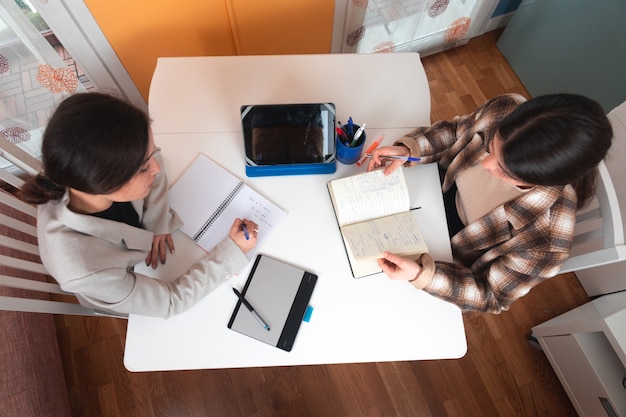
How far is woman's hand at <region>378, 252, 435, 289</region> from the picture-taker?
963 mm

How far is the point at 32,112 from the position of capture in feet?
5.22

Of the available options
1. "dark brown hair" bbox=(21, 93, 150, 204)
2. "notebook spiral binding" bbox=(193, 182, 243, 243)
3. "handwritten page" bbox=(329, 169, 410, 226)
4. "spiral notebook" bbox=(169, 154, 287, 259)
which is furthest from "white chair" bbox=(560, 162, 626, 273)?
"dark brown hair" bbox=(21, 93, 150, 204)

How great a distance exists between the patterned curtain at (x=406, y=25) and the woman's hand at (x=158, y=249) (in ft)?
4.44

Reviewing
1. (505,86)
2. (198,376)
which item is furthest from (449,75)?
(198,376)

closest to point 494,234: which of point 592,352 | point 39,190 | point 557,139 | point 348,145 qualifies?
point 557,139

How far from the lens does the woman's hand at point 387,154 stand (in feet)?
3.48

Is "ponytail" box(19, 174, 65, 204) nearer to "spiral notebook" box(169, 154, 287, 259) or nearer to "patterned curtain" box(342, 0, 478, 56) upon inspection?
"spiral notebook" box(169, 154, 287, 259)

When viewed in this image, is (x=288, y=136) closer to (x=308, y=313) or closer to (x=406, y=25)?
(x=308, y=313)

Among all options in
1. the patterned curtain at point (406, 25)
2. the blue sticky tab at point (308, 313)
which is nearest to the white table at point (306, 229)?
the blue sticky tab at point (308, 313)

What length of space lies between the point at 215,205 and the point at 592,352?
1.49 metres

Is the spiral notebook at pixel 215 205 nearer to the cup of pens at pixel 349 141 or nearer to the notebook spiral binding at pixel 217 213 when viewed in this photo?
the notebook spiral binding at pixel 217 213

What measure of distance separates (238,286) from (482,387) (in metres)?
1.24

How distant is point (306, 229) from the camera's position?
1066mm

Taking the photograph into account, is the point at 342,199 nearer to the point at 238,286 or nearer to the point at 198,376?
the point at 238,286
